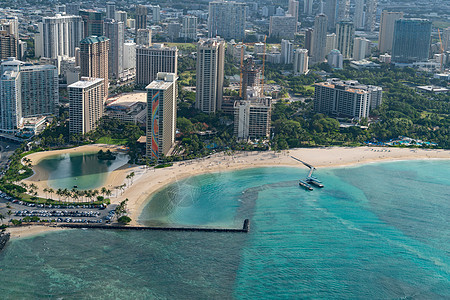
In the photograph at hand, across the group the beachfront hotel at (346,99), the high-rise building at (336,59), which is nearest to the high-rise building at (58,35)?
the beachfront hotel at (346,99)

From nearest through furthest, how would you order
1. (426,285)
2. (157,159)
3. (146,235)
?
(426,285) → (146,235) → (157,159)

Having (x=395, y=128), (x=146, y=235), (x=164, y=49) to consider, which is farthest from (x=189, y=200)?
(x=164, y=49)

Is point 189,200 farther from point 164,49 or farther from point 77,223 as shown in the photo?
point 164,49

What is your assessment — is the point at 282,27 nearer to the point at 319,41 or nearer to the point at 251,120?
the point at 319,41

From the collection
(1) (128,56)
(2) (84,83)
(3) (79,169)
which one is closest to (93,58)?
(2) (84,83)

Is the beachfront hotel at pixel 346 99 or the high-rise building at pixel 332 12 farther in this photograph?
the high-rise building at pixel 332 12

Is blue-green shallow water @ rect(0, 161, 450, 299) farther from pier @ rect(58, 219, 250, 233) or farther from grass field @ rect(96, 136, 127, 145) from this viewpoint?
grass field @ rect(96, 136, 127, 145)

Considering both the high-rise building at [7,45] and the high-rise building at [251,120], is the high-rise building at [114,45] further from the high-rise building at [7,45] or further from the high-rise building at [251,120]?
the high-rise building at [251,120]
